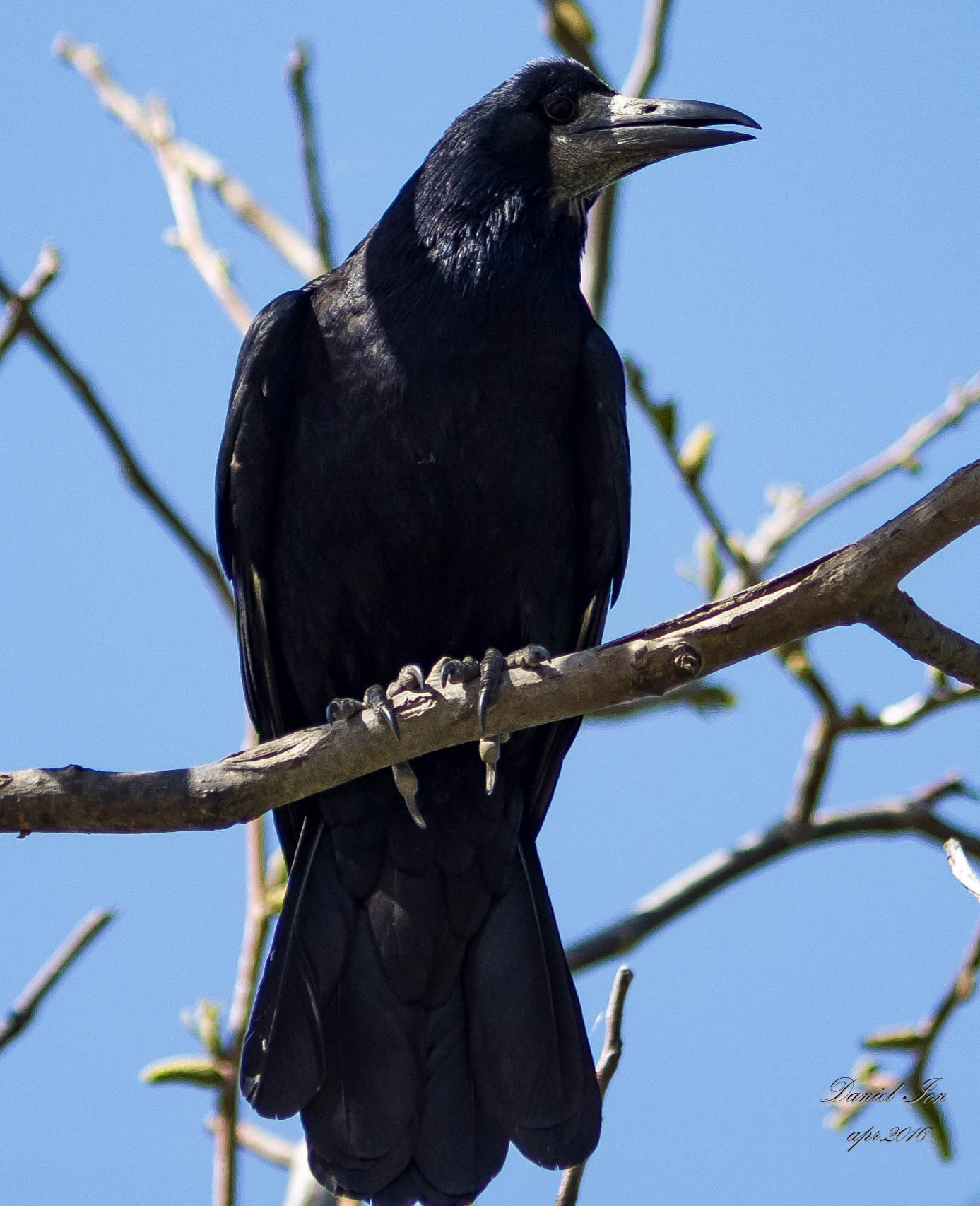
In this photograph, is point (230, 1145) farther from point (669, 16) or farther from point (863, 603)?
point (669, 16)

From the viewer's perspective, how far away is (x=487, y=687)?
11.3ft

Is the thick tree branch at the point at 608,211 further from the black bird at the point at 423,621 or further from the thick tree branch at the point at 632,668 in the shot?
the thick tree branch at the point at 632,668

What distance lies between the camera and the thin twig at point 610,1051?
3.21 meters

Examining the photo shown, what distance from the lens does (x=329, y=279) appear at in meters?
4.82

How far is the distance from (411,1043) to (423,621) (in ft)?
4.08

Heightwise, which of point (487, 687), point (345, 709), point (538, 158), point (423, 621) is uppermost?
point (538, 158)

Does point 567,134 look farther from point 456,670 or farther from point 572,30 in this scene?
point 456,670

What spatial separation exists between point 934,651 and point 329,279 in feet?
8.27

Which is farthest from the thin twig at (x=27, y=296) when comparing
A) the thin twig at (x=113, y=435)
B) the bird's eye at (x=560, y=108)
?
the bird's eye at (x=560, y=108)

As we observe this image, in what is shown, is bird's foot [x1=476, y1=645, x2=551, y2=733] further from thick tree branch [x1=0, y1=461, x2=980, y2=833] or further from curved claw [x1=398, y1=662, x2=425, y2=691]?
curved claw [x1=398, y1=662, x2=425, y2=691]

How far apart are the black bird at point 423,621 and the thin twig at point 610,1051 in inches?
20.9

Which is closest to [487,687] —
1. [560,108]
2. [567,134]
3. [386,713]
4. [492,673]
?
[492,673]

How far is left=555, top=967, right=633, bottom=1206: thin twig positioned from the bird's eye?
10.5 feet

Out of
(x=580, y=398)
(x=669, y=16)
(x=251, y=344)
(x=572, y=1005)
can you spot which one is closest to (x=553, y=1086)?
(x=572, y=1005)
